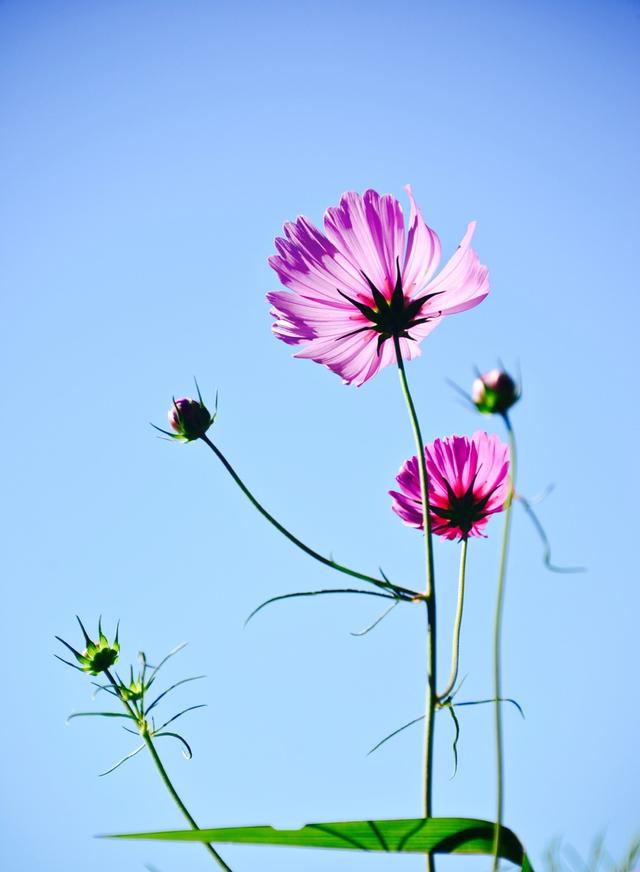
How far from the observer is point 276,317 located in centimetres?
72

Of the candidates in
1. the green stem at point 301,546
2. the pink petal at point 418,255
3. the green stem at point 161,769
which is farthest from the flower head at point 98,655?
the pink petal at point 418,255

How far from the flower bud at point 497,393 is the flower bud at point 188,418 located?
0.37 meters

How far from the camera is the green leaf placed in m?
0.35

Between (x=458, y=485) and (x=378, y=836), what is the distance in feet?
1.33

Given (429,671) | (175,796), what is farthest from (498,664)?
(175,796)

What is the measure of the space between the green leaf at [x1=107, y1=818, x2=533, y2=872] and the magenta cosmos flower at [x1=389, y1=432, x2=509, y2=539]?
32 centimetres

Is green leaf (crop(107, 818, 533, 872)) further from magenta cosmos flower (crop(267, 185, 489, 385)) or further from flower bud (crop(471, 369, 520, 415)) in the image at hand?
magenta cosmos flower (crop(267, 185, 489, 385))

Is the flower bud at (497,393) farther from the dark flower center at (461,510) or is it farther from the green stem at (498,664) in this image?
the dark flower center at (461,510)

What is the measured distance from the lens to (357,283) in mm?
698

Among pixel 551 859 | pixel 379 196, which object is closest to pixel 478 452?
pixel 379 196

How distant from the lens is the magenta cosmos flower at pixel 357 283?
0.69m

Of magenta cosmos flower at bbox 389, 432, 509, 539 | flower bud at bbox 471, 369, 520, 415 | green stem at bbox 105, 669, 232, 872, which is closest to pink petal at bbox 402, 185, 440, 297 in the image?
magenta cosmos flower at bbox 389, 432, 509, 539

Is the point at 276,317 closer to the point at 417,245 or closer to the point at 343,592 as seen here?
the point at 417,245

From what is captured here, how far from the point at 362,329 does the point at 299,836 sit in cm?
47
